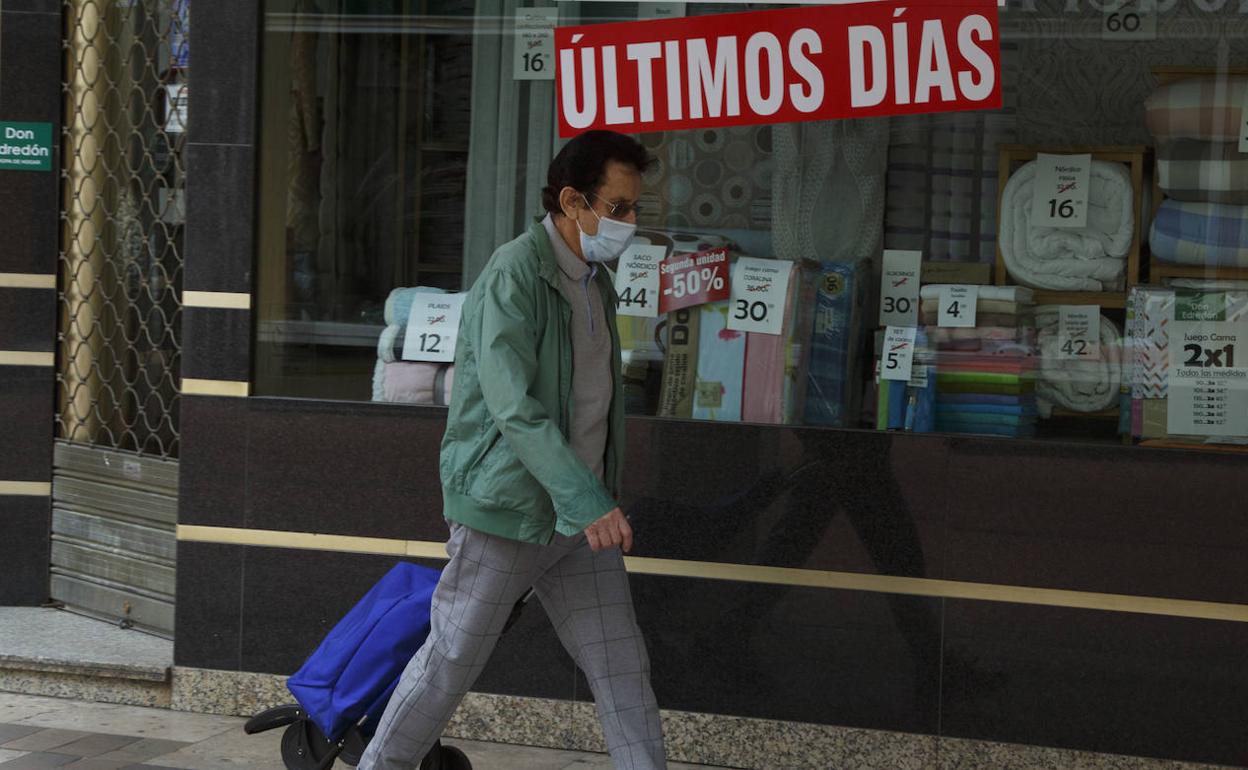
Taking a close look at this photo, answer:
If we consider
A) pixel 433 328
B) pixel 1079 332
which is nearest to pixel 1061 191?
pixel 1079 332

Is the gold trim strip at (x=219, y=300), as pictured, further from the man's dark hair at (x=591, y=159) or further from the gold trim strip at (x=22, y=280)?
the man's dark hair at (x=591, y=159)

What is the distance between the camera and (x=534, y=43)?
210 inches

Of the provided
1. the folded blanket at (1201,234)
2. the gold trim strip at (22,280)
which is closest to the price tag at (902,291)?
the folded blanket at (1201,234)

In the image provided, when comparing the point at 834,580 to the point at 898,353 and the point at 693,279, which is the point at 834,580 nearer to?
the point at 898,353

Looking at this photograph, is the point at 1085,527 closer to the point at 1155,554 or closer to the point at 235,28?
the point at 1155,554

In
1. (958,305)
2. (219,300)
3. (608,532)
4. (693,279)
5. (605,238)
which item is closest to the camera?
(608,532)

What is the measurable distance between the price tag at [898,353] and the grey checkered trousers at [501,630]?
4.78 ft

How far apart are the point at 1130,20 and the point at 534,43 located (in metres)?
1.91

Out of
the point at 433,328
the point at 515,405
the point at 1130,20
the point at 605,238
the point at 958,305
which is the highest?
the point at 1130,20

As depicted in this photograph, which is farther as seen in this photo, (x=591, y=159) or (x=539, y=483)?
(x=591, y=159)

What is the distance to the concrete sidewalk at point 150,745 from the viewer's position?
4906mm

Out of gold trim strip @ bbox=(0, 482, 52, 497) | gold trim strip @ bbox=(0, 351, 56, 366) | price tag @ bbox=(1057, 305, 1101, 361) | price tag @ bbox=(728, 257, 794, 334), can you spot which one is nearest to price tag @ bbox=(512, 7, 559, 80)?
price tag @ bbox=(728, 257, 794, 334)

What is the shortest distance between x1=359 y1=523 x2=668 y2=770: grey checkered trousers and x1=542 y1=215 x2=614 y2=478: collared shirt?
233 mm

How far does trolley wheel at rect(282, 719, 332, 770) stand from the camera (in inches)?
173
